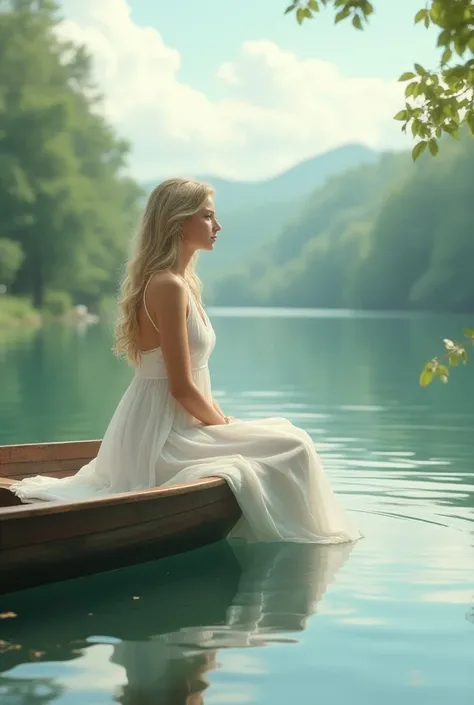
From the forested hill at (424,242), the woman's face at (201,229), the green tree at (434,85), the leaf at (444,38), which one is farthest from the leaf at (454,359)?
the forested hill at (424,242)

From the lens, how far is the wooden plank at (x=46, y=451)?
6.23 meters

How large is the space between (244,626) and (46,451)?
2345 mm

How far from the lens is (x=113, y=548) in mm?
4867

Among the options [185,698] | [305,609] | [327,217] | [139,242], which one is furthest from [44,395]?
[327,217]

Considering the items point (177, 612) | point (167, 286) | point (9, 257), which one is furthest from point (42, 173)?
point (177, 612)

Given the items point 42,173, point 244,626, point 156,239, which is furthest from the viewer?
point 42,173

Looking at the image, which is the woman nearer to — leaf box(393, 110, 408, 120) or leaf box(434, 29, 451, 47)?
leaf box(393, 110, 408, 120)

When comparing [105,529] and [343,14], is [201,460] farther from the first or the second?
[343,14]

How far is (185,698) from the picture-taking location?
353 centimetres

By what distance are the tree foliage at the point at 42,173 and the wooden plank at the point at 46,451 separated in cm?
3227

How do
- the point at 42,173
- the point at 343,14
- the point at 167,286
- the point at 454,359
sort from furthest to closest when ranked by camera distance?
the point at 42,173 → the point at 167,286 → the point at 454,359 → the point at 343,14

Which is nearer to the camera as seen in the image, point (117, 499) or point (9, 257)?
point (117, 499)

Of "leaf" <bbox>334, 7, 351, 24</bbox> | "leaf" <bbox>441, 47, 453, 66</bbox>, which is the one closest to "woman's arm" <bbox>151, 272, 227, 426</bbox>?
"leaf" <bbox>334, 7, 351, 24</bbox>

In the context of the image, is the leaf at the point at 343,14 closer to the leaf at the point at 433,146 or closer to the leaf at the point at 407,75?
the leaf at the point at 407,75
